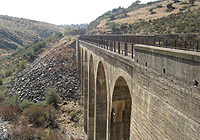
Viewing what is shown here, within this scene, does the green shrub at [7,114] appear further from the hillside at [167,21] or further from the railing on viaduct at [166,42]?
the hillside at [167,21]

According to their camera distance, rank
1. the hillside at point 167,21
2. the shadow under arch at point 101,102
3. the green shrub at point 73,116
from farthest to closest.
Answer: the hillside at point 167,21, the green shrub at point 73,116, the shadow under arch at point 101,102

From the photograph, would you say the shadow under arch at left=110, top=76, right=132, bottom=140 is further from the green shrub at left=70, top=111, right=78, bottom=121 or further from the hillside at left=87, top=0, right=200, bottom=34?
the hillside at left=87, top=0, right=200, bottom=34

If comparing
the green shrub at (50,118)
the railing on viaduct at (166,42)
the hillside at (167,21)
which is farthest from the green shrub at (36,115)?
the hillside at (167,21)

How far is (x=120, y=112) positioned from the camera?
9.28 m

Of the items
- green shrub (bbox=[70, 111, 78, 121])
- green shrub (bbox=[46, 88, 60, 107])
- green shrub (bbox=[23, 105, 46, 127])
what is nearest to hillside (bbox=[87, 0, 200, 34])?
green shrub (bbox=[70, 111, 78, 121])

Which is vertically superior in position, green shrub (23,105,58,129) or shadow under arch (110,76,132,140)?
shadow under arch (110,76,132,140)

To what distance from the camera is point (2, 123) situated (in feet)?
53.9

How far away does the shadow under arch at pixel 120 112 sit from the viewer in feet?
27.8

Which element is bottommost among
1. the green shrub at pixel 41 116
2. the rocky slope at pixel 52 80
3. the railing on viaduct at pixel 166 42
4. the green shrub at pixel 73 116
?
the green shrub at pixel 73 116

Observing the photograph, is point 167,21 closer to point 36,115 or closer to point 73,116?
point 73,116

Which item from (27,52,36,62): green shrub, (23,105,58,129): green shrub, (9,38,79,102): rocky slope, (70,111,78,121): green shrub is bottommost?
(70,111,78,121): green shrub

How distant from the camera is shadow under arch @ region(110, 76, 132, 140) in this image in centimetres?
847

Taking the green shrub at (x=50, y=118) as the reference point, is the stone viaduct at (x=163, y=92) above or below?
above

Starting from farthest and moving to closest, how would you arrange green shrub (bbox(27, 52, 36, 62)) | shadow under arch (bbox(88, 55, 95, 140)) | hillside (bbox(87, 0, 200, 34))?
green shrub (bbox(27, 52, 36, 62))
hillside (bbox(87, 0, 200, 34))
shadow under arch (bbox(88, 55, 95, 140))
